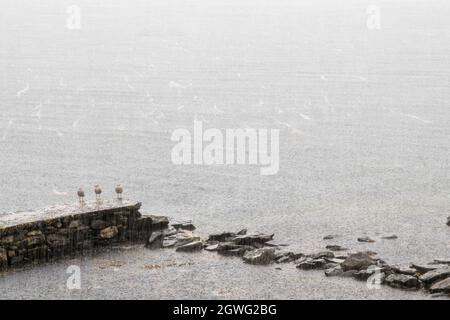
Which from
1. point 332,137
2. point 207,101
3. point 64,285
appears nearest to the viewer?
point 64,285

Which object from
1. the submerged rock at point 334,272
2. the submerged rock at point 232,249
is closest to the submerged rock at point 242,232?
the submerged rock at point 232,249

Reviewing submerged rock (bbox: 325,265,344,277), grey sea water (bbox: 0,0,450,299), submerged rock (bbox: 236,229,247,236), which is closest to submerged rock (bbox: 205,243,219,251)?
grey sea water (bbox: 0,0,450,299)

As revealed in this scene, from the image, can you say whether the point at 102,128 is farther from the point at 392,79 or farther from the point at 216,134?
the point at 392,79

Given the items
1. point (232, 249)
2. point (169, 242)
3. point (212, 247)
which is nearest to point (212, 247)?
point (212, 247)

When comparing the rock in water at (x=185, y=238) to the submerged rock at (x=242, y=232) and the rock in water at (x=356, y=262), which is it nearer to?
the submerged rock at (x=242, y=232)

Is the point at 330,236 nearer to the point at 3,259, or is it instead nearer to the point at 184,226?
the point at 184,226
